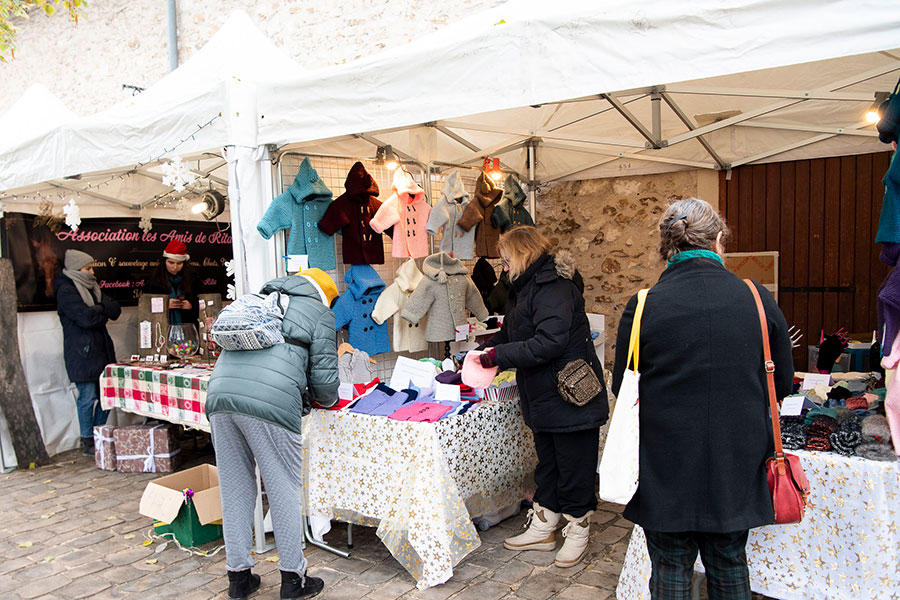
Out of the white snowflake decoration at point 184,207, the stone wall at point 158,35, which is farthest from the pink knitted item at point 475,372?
the stone wall at point 158,35

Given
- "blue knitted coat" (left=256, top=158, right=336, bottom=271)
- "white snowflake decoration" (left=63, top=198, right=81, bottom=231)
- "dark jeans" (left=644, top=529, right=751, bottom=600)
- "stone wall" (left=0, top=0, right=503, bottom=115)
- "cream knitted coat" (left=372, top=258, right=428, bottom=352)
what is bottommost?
"dark jeans" (left=644, top=529, right=751, bottom=600)

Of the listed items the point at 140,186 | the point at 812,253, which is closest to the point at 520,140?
the point at 812,253

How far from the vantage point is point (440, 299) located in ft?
14.6

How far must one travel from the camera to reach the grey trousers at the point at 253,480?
9.57ft

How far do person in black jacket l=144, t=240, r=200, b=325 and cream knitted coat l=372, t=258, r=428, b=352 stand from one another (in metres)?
2.31

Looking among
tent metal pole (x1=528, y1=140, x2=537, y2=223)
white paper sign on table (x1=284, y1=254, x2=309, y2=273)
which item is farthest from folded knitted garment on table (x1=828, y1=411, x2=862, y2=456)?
tent metal pole (x1=528, y1=140, x2=537, y2=223)

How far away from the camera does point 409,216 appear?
444cm

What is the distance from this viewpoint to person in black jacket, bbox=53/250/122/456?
559 centimetres

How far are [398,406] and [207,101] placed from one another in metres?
1.96

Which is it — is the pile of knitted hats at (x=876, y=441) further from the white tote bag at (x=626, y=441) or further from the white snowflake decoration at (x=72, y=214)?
the white snowflake decoration at (x=72, y=214)

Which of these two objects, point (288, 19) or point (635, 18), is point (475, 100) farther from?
point (288, 19)

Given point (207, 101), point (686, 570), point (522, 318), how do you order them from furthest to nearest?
point (207, 101) < point (522, 318) < point (686, 570)

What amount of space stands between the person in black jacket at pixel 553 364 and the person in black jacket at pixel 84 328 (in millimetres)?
3912

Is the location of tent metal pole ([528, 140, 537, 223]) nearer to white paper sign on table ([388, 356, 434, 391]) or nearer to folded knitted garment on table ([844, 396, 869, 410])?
white paper sign on table ([388, 356, 434, 391])
